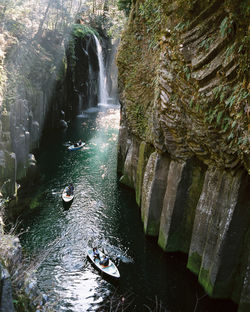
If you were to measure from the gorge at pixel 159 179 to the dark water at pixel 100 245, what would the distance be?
0.07 meters

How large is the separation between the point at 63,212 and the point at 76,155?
425 inches

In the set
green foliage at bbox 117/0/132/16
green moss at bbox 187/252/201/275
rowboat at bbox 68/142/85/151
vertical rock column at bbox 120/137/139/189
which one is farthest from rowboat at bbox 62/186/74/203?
green foliage at bbox 117/0/132/16

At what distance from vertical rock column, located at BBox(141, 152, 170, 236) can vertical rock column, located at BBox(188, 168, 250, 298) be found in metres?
3.24

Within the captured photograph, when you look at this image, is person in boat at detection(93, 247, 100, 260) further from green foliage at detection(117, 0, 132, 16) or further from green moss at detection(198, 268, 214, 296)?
green foliage at detection(117, 0, 132, 16)

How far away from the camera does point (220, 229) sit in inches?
489

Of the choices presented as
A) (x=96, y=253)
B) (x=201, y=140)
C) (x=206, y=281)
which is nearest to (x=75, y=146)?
(x=96, y=253)

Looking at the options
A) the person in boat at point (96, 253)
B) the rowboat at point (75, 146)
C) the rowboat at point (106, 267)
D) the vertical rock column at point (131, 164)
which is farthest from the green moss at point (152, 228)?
the rowboat at point (75, 146)

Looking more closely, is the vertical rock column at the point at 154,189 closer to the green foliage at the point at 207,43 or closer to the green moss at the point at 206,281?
the green moss at the point at 206,281

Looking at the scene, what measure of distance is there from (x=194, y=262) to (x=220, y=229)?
2.97 meters

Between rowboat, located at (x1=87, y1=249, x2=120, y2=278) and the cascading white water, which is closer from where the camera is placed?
rowboat, located at (x1=87, y1=249, x2=120, y2=278)

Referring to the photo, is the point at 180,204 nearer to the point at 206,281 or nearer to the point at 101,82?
the point at 206,281

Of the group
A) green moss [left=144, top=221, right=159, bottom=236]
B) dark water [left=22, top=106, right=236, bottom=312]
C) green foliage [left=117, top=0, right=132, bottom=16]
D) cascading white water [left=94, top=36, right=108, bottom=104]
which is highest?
green foliage [left=117, top=0, right=132, bottom=16]

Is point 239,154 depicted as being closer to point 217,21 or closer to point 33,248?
point 217,21

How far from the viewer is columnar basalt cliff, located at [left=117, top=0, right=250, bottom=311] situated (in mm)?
9641
